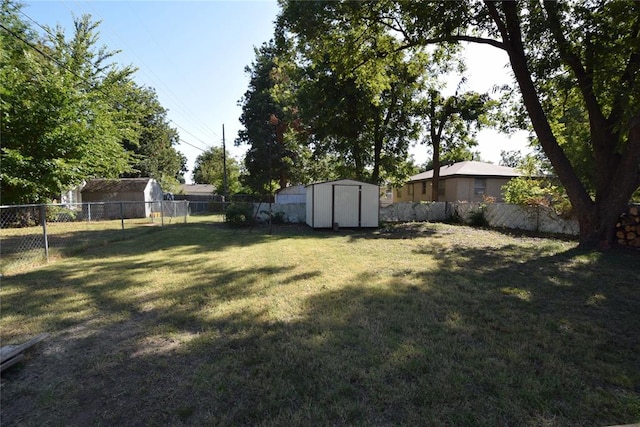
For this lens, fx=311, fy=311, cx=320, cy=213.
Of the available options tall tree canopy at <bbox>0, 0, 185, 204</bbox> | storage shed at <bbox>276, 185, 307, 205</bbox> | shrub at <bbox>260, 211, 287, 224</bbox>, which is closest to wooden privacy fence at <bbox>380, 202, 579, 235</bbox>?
shrub at <bbox>260, 211, 287, 224</bbox>

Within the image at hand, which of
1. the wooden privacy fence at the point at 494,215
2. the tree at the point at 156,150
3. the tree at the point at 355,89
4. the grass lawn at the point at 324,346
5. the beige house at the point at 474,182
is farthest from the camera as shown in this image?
the tree at the point at 156,150

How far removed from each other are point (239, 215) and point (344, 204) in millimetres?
4911

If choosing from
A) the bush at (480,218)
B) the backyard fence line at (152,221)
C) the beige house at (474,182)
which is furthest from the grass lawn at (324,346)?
the beige house at (474,182)

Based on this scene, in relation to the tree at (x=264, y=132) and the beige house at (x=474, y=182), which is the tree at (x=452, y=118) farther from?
the tree at (x=264, y=132)

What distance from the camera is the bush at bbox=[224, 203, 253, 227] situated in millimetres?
14523

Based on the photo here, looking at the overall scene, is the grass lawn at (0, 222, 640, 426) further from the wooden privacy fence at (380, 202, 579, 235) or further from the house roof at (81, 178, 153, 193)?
the house roof at (81, 178, 153, 193)

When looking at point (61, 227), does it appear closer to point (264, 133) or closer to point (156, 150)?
point (264, 133)

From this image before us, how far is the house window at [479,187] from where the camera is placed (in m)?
20.8

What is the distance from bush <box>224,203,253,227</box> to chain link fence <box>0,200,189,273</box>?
9.18 feet

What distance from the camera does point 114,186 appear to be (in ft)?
75.5

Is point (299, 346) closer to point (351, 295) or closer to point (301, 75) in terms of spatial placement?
point (351, 295)

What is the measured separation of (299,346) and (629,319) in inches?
154

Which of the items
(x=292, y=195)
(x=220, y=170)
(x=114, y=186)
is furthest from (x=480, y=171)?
(x=220, y=170)

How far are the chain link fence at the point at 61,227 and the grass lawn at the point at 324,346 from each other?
69.5 inches
